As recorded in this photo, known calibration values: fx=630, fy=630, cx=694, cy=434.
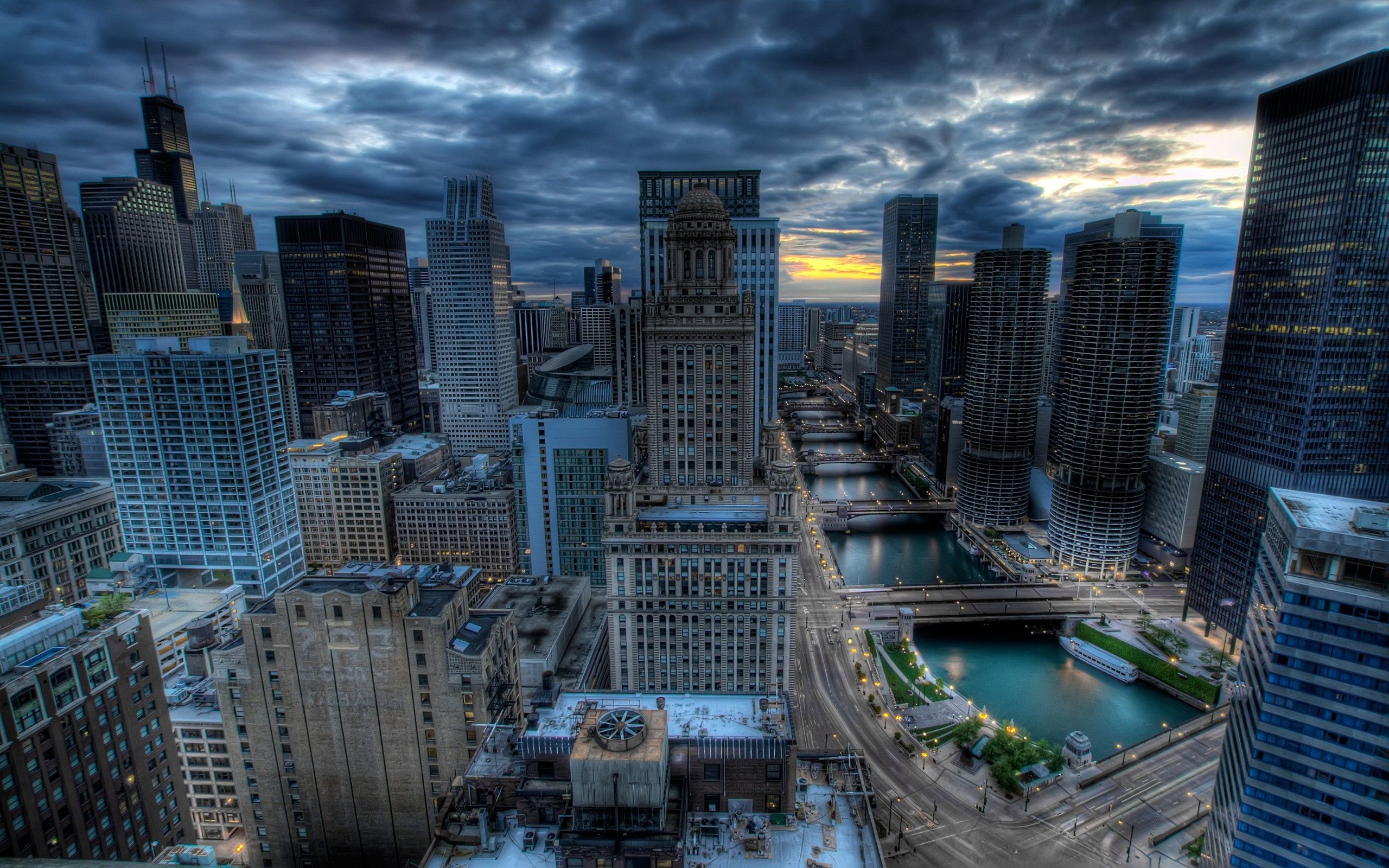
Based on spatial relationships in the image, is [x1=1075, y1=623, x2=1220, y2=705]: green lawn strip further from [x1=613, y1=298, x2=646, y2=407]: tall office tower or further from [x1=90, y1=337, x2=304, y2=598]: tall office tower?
[x1=90, y1=337, x2=304, y2=598]: tall office tower

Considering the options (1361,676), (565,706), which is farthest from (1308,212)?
(565,706)

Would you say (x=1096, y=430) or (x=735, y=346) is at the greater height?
(x=735, y=346)

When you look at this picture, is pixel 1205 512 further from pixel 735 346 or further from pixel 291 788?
pixel 291 788

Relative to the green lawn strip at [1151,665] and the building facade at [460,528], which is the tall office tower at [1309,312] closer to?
the green lawn strip at [1151,665]

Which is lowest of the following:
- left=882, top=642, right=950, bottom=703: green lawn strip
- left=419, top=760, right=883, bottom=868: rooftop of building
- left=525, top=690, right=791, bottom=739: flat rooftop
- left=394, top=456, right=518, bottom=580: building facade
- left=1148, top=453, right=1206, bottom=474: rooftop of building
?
left=882, top=642, right=950, bottom=703: green lawn strip

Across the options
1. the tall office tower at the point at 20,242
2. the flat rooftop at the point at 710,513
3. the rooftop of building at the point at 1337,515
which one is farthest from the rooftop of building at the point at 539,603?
the tall office tower at the point at 20,242

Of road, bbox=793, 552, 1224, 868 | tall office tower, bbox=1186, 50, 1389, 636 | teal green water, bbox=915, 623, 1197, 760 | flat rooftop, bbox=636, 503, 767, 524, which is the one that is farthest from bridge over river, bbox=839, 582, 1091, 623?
flat rooftop, bbox=636, 503, 767, 524

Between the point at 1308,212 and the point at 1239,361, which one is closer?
the point at 1308,212
